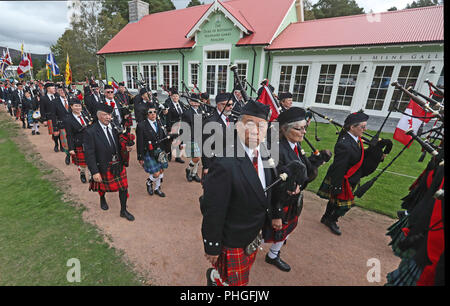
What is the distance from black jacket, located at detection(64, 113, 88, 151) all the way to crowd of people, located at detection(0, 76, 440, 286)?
0.07 ft

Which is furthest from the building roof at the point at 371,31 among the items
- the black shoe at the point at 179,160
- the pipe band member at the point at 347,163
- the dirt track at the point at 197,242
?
the dirt track at the point at 197,242

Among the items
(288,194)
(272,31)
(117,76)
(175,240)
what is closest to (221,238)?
(288,194)

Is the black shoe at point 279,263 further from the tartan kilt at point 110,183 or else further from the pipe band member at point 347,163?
the tartan kilt at point 110,183

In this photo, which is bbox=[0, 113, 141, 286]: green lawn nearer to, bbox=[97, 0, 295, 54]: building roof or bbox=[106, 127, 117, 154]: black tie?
bbox=[106, 127, 117, 154]: black tie

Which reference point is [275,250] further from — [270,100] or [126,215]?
[126,215]

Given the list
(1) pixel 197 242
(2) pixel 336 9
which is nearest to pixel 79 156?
(1) pixel 197 242

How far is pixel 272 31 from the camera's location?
1401cm

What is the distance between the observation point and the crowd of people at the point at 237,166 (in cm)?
204

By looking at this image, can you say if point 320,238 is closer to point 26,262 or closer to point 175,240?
point 175,240

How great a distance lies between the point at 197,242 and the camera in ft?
12.0

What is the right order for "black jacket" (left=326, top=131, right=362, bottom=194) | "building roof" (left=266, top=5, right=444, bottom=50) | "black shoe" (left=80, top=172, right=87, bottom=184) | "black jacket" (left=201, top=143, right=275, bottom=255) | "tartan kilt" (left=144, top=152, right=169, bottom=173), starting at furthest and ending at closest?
"building roof" (left=266, top=5, right=444, bottom=50), "black shoe" (left=80, top=172, right=87, bottom=184), "tartan kilt" (left=144, top=152, right=169, bottom=173), "black jacket" (left=326, top=131, right=362, bottom=194), "black jacket" (left=201, top=143, right=275, bottom=255)

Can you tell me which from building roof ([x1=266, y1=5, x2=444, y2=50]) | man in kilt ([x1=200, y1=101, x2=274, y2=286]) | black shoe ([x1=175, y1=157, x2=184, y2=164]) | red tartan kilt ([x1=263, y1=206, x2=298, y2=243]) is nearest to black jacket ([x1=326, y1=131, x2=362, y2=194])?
red tartan kilt ([x1=263, y1=206, x2=298, y2=243])

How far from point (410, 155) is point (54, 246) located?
10807 millimetres

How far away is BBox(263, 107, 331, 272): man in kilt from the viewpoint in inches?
102
